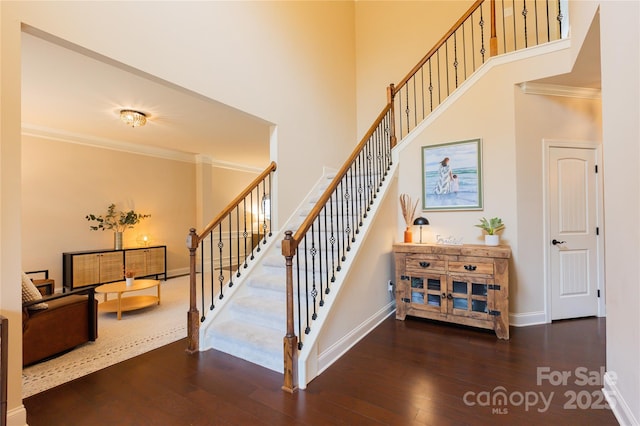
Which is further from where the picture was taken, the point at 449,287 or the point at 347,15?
the point at 347,15

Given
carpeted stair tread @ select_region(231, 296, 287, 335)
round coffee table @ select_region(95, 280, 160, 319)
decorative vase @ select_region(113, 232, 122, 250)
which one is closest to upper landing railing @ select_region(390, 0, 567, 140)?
carpeted stair tread @ select_region(231, 296, 287, 335)

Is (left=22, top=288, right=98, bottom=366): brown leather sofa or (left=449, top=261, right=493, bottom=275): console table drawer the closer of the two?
(left=22, top=288, right=98, bottom=366): brown leather sofa

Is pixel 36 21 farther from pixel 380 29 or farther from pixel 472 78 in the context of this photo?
pixel 380 29

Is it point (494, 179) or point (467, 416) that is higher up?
point (494, 179)

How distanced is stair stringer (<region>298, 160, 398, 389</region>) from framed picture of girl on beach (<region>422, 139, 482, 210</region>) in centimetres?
43

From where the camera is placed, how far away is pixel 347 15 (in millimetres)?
5848

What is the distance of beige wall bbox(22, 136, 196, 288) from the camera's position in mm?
4891

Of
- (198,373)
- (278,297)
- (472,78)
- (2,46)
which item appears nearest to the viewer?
(2,46)

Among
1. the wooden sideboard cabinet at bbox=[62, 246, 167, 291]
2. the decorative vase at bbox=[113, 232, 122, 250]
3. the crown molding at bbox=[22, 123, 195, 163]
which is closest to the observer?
the crown molding at bbox=[22, 123, 195, 163]

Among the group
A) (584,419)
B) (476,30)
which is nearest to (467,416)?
(584,419)

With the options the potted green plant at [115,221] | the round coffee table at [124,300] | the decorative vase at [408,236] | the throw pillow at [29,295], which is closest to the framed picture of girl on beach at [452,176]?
the decorative vase at [408,236]

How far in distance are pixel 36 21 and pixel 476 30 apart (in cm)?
562

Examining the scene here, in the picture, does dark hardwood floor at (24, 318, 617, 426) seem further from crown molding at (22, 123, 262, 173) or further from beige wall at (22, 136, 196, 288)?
crown molding at (22, 123, 262, 173)

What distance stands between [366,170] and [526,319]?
2684 mm
